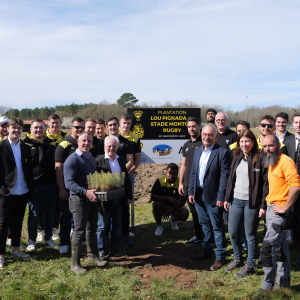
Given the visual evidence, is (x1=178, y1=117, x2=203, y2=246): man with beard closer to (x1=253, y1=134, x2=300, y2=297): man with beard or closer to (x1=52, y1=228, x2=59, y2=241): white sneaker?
(x1=253, y1=134, x2=300, y2=297): man with beard

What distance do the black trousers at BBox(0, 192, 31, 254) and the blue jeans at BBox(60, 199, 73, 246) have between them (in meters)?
0.66

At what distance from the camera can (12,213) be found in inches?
197

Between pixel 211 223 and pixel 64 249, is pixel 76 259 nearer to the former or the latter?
pixel 64 249

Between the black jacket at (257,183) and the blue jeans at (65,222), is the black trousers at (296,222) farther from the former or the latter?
the blue jeans at (65,222)

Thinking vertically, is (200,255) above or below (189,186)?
below

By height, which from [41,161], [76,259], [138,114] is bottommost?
[76,259]

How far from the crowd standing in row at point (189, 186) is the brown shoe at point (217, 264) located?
2 centimetres

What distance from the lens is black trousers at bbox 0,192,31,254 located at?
4.70 m

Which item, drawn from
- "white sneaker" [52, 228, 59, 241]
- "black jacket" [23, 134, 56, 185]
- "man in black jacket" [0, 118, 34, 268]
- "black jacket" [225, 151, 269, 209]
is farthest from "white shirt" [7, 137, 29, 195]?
"black jacket" [225, 151, 269, 209]

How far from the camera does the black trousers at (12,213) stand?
185 inches

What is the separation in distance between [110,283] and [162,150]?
3.75 m

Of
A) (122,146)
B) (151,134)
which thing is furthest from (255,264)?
(151,134)

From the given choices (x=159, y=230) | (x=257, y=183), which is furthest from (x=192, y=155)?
(x=159, y=230)

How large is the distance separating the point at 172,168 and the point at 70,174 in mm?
2909
